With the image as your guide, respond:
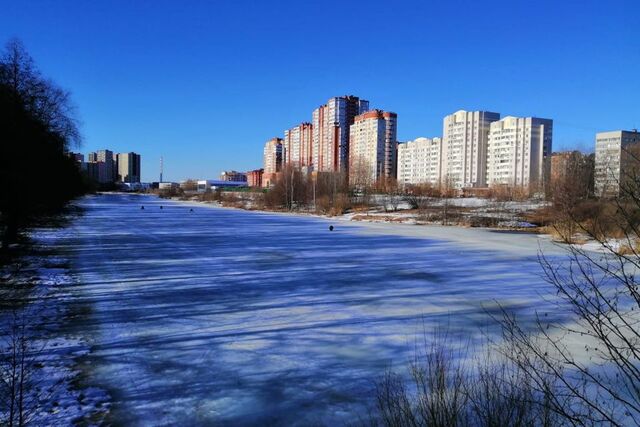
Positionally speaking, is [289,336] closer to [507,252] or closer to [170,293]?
[170,293]

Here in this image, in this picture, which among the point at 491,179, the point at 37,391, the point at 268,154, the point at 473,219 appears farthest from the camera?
the point at 268,154

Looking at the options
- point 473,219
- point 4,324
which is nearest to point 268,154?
point 473,219

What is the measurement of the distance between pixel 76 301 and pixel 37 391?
4.45m

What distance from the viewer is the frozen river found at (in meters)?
4.59

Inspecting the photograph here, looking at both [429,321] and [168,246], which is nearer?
[429,321]

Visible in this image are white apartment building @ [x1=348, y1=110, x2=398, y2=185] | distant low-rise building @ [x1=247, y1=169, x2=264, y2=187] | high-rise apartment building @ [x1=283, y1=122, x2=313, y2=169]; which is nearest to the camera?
white apartment building @ [x1=348, y1=110, x2=398, y2=185]

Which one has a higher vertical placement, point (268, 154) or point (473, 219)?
point (268, 154)

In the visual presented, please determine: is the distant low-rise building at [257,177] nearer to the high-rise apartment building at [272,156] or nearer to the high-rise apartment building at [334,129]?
the high-rise apartment building at [272,156]

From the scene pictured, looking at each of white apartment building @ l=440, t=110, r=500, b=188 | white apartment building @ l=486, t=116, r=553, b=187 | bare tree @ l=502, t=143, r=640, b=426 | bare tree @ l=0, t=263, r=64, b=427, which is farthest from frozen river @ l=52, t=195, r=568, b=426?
white apartment building @ l=440, t=110, r=500, b=188

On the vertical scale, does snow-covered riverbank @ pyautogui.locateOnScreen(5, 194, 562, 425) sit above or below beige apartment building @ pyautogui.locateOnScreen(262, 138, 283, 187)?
below

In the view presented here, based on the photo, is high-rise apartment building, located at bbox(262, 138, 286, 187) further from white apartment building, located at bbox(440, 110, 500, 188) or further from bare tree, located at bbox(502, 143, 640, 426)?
bare tree, located at bbox(502, 143, 640, 426)

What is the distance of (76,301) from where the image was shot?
869 centimetres

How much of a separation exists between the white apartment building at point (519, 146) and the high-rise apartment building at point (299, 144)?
43.6m

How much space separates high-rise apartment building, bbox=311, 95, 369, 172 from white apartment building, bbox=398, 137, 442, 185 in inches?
626
